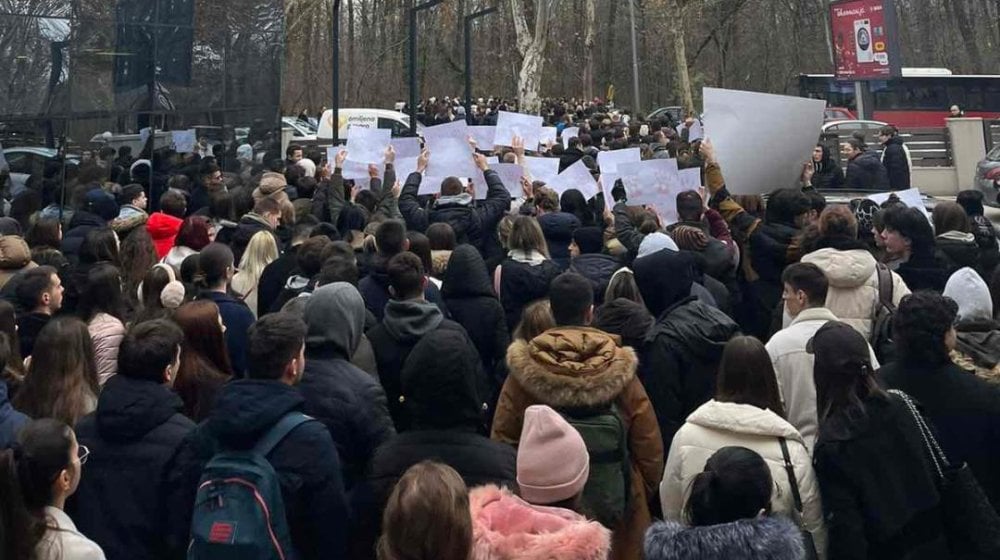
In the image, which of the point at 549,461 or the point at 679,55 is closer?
the point at 549,461

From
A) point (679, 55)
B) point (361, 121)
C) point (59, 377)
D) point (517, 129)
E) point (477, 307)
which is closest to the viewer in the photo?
point (59, 377)


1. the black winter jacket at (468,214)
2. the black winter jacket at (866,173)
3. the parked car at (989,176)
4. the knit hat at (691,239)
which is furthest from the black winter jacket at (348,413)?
the parked car at (989,176)

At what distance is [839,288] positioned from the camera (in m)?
6.23

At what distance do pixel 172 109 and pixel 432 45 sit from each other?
4103cm

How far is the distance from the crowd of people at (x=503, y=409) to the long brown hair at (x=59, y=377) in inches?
0.4

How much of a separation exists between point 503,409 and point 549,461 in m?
1.20

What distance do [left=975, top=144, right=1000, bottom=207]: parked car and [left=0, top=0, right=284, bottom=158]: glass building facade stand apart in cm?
1422

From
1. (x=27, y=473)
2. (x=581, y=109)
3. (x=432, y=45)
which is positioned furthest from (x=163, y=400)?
(x=432, y=45)

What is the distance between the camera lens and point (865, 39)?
30312 millimetres

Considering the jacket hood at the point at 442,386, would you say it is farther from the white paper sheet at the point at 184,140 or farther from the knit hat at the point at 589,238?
the white paper sheet at the point at 184,140

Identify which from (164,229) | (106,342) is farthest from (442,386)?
(164,229)

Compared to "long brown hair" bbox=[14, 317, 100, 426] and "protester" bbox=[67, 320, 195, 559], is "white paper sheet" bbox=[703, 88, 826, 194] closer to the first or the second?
"long brown hair" bbox=[14, 317, 100, 426]

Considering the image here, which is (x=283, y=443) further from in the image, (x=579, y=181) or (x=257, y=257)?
(x=579, y=181)

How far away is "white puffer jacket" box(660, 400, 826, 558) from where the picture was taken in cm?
414
